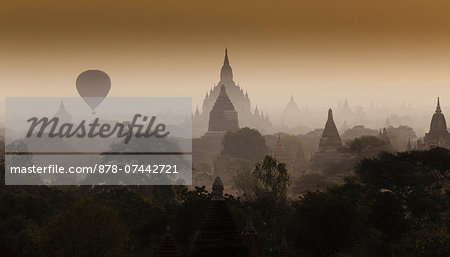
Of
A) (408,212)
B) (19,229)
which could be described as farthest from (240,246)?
(408,212)

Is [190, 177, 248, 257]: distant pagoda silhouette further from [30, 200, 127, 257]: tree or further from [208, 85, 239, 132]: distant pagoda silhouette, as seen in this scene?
[208, 85, 239, 132]: distant pagoda silhouette

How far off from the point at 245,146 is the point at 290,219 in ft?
303

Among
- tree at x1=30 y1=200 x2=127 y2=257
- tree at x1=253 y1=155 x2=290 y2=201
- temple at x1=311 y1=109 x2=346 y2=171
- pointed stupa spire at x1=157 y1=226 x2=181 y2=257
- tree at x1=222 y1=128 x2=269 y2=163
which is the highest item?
tree at x1=222 y1=128 x2=269 y2=163

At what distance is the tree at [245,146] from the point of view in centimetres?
14950

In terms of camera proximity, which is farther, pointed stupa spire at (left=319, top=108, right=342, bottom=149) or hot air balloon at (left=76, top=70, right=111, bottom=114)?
hot air balloon at (left=76, top=70, right=111, bottom=114)

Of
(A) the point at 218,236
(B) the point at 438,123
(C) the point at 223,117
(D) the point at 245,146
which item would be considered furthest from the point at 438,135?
(A) the point at 218,236

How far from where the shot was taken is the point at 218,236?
122ft

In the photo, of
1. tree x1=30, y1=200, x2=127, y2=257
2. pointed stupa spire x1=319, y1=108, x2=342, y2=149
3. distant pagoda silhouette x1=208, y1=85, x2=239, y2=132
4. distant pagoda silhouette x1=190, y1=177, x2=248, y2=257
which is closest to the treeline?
tree x1=30, y1=200, x2=127, y2=257

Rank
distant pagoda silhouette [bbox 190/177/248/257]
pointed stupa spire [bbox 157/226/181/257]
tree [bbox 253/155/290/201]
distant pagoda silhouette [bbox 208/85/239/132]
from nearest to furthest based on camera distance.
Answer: distant pagoda silhouette [bbox 190/177/248/257]
pointed stupa spire [bbox 157/226/181/257]
tree [bbox 253/155/290/201]
distant pagoda silhouette [bbox 208/85/239/132]

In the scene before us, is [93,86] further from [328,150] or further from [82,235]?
[82,235]

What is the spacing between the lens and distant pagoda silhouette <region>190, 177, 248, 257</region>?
37.1 meters

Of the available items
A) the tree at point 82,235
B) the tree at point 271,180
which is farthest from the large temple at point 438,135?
the tree at point 82,235

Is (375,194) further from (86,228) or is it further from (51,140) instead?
(51,140)

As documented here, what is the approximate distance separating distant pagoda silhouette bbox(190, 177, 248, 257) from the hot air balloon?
102449 mm
